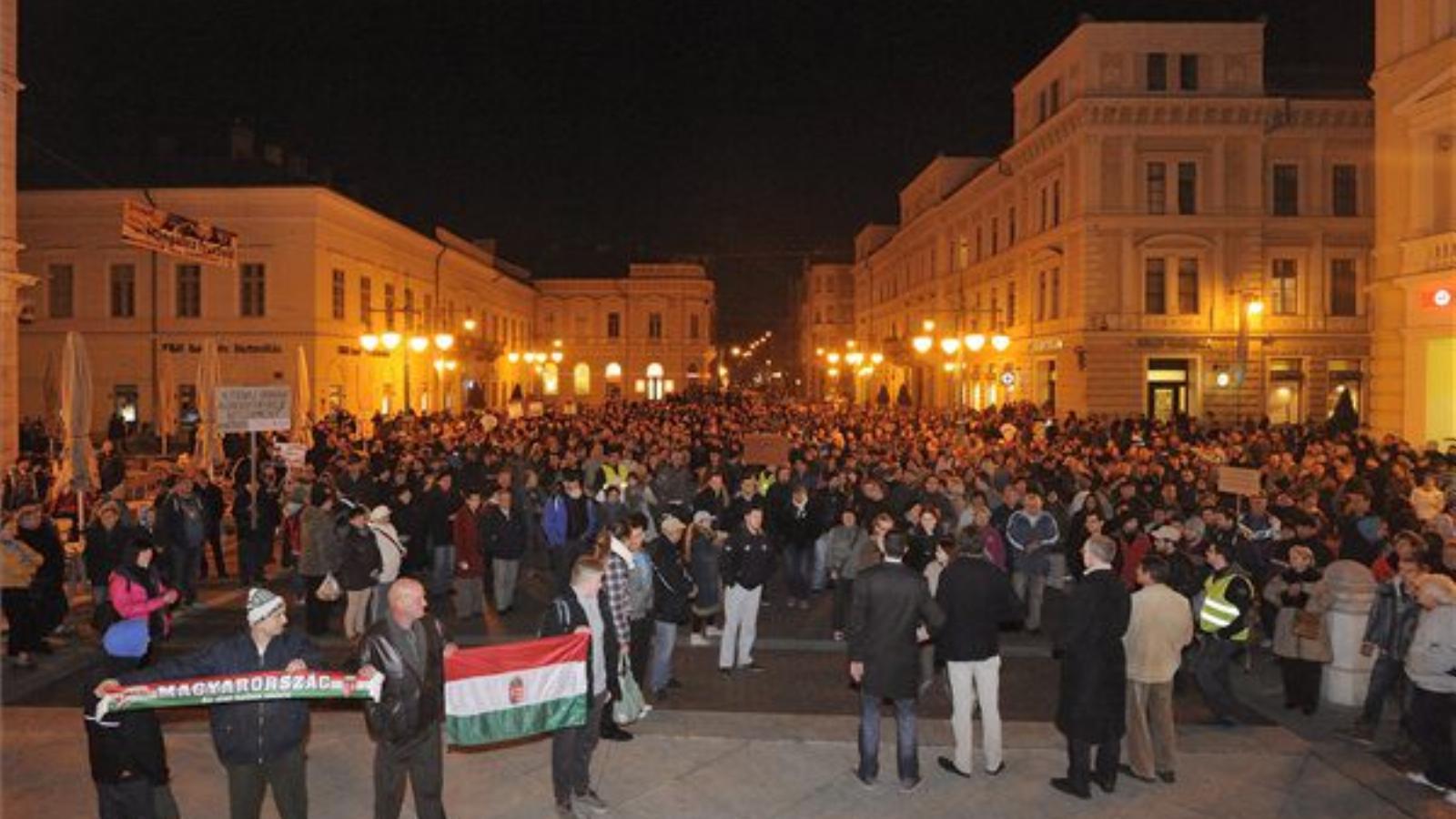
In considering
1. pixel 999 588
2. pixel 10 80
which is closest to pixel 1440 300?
pixel 999 588

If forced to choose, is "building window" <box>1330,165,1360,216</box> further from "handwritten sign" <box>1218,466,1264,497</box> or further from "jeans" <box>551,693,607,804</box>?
"jeans" <box>551,693,607,804</box>

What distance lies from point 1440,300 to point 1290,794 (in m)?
19.8

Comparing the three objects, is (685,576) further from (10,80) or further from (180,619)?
(10,80)

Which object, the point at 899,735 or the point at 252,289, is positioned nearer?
the point at 899,735

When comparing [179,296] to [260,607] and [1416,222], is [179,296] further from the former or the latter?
[260,607]

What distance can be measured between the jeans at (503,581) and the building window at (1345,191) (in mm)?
38914

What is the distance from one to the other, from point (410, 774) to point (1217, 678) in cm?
669

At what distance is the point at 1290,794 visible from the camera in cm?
808

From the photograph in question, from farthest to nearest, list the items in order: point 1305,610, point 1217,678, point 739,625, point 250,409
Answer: point 250,409 → point 739,625 → point 1305,610 → point 1217,678

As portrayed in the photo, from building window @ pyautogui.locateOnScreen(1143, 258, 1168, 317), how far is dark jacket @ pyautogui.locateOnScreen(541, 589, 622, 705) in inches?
1494

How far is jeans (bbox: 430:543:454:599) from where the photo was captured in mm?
15117

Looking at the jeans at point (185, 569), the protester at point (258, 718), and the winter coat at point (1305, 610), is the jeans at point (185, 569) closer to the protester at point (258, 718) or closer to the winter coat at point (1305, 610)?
the protester at point (258, 718)

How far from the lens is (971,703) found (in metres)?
8.36

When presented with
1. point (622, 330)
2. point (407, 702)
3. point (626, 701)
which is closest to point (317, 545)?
point (626, 701)
